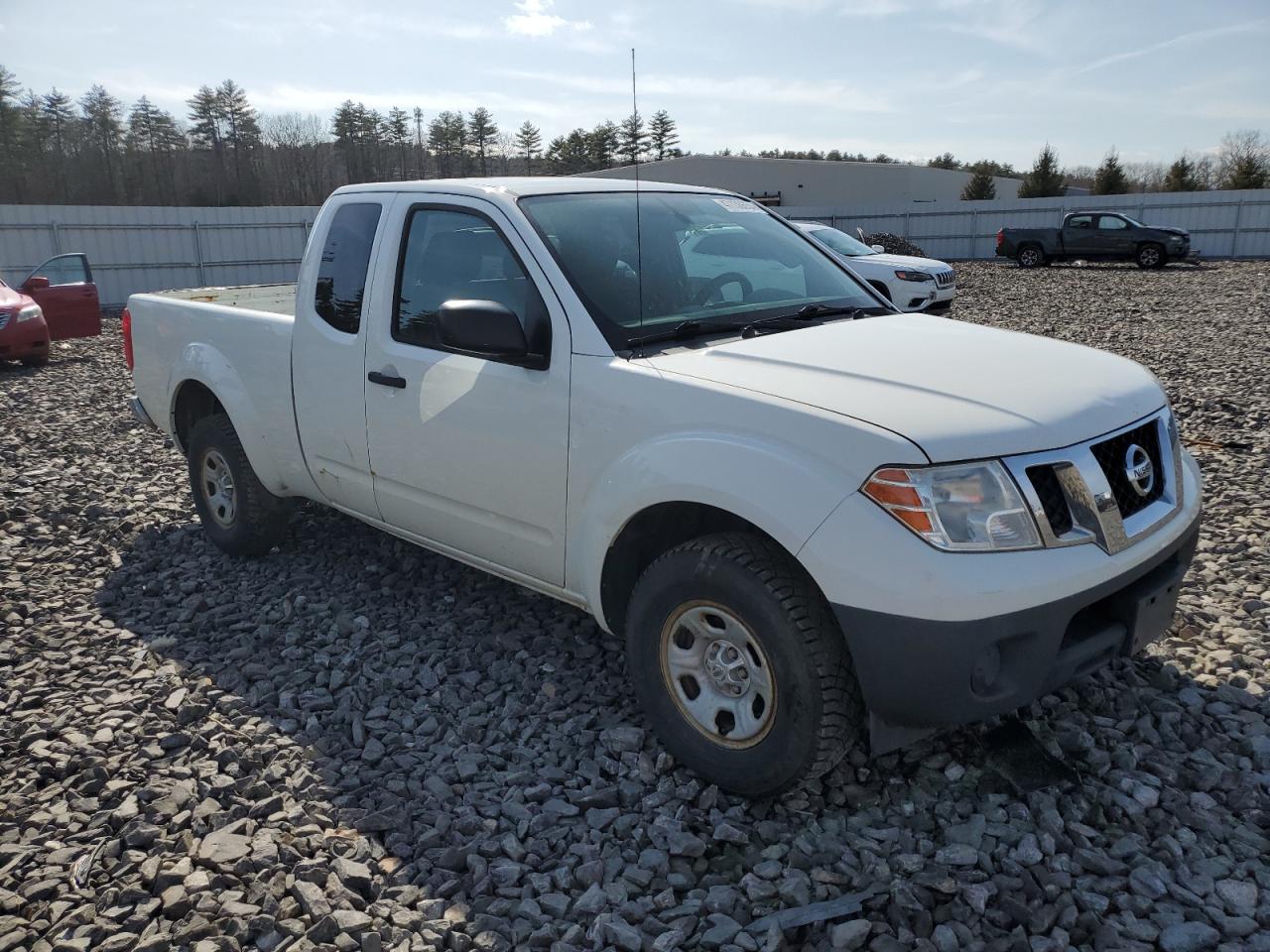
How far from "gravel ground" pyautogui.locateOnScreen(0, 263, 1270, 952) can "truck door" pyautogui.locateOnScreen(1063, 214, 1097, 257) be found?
2418 cm

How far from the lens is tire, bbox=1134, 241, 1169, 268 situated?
25281mm

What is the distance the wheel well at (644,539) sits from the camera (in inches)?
120

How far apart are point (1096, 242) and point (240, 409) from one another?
87.6 ft

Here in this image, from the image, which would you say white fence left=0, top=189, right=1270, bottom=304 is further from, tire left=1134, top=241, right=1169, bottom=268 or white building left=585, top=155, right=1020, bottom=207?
white building left=585, top=155, right=1020, bottom=207

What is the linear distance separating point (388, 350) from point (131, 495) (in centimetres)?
382

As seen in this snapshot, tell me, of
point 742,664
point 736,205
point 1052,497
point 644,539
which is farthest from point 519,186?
point 1052,497


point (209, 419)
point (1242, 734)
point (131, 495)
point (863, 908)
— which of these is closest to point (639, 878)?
point (863, 908)

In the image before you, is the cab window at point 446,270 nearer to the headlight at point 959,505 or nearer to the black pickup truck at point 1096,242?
the headlight at point 959,505

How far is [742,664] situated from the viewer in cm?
294

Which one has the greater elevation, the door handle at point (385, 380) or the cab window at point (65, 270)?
the cab window at point (65, 270)

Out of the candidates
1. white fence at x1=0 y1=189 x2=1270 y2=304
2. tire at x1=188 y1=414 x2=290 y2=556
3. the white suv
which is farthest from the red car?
the white suv

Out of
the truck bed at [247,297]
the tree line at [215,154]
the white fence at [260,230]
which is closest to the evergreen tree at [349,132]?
the tree line at [215,154]

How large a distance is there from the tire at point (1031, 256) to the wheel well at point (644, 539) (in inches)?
1069

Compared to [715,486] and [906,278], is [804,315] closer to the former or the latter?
[715,486]
